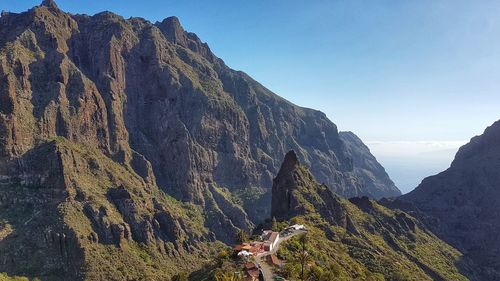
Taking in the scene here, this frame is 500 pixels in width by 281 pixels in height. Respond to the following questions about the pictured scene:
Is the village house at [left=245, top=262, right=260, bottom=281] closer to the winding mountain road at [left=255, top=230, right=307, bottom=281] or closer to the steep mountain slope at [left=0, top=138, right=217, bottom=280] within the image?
the winding mountain road at [left=255, top=230, right=307, bottom=281]

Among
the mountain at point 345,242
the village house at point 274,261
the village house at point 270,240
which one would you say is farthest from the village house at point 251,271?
the village house at point 270,240

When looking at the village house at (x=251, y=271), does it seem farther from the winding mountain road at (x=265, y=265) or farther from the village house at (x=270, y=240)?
the village house at (x=270, y=240)

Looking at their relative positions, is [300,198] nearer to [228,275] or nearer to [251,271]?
[251,271]

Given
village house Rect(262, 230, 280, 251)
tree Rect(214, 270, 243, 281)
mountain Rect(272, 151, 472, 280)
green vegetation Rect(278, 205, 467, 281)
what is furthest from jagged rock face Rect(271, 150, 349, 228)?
tree Rect(214, 270, 243, 281)

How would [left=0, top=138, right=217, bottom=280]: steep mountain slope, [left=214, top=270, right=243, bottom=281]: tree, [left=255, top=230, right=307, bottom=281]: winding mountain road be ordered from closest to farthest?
[left=214, top=270, right=243, bottom=281]: tree, [left=255, top=230, right=307, bottom=281]: winding mountain road, [left=0, top=138, right=217, bottom=280]: steep mountain slope

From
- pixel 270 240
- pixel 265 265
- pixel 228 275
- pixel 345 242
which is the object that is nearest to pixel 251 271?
pixel 228 275

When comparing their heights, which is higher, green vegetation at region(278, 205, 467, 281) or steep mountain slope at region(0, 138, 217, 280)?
steep mountain slope at region(0, 138, 217, 280)

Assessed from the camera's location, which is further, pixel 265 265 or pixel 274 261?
pixel 274 261

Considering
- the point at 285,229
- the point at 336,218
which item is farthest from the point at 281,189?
the point at 285,229

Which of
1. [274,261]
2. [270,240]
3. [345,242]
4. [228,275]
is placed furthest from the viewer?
[345,242]
